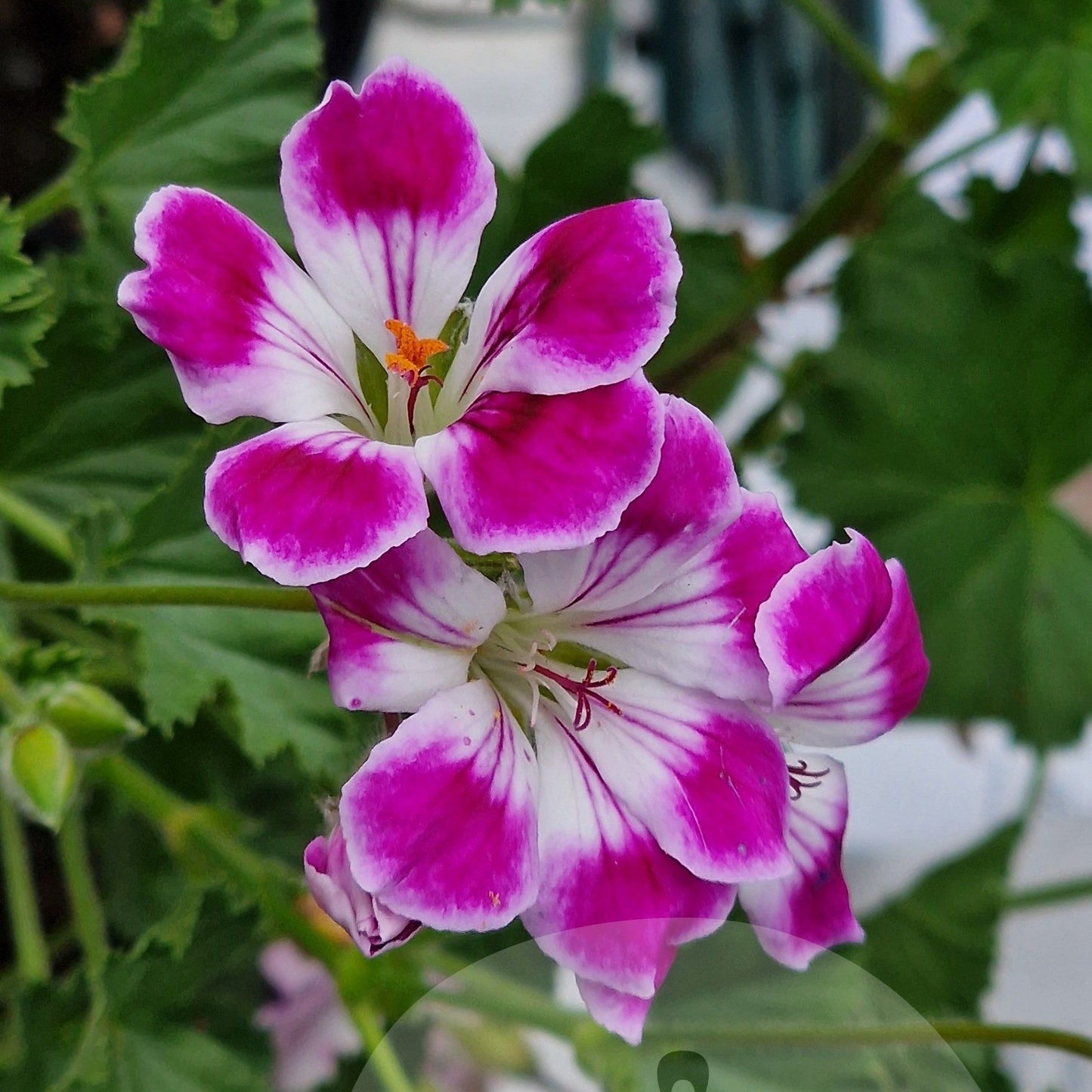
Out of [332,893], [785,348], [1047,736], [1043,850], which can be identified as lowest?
[1043,850]

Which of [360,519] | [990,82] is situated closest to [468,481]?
[360,519]

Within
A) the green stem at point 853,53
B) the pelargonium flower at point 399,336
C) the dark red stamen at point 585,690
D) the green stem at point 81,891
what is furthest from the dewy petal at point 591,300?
the green stem at point 853,53

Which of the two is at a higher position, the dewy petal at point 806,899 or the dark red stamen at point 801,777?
the dark red stamen at point 801,777

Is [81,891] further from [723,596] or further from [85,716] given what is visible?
[723,596]

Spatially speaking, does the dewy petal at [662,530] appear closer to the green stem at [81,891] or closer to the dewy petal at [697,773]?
the dewy petal at [697,773]

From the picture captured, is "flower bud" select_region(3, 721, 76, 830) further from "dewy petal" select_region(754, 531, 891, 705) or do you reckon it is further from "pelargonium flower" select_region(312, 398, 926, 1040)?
"dewy petal" select_region(754, 531, 891, 705)

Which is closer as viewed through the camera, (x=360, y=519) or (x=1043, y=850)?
(x=360, y=519)

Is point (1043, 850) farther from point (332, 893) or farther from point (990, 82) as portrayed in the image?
point (332, 893)

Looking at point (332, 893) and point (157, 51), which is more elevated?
point (157, 51)
